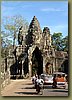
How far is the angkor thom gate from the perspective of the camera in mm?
14387

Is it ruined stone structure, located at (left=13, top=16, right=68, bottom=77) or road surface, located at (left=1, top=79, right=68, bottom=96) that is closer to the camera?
road surface, located at (left=1, top=79, right=68, bottom=96)

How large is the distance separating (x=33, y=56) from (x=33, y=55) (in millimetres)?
423

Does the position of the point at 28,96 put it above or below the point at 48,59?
below

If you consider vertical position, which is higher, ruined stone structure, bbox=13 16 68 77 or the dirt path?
ruined stone structure, bbox=13 16 68 77

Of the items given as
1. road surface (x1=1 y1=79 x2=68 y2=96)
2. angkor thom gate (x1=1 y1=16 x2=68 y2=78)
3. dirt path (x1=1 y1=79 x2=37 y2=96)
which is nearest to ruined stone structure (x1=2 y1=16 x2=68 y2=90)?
angkor thom gate (x1=1 y1=16 x2=68 y2=78)

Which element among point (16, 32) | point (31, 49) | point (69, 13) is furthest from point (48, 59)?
point (69, 13)

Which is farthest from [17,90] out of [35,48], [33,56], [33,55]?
[35,48]

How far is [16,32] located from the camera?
12.6 metres

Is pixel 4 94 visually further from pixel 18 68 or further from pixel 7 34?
pixel 18 68

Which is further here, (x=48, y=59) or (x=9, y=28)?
(x=48, y=59)

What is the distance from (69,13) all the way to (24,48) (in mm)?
9408

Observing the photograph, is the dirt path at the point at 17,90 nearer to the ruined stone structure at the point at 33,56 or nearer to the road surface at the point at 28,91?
the road surface at the point at 28,91

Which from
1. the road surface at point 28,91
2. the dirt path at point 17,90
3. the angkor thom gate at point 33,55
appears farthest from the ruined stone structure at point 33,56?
the road surface at point 28,91

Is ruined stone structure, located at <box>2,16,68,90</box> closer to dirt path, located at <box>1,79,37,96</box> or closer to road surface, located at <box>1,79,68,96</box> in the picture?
dirt path, located at <box>1,79,37,96</box>
